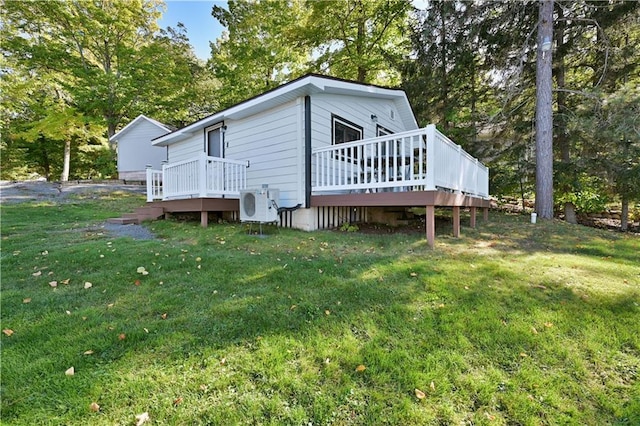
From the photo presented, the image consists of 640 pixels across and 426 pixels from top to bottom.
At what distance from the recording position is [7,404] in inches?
71.1

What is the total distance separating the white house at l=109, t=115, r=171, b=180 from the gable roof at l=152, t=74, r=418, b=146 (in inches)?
326

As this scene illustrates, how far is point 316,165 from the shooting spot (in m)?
6.91

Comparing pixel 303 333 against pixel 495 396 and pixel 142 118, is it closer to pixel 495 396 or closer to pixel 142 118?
pixel 495 396

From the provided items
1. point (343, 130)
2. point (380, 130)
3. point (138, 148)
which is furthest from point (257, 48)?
point (343, 130)

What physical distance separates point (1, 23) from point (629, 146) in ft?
90.0

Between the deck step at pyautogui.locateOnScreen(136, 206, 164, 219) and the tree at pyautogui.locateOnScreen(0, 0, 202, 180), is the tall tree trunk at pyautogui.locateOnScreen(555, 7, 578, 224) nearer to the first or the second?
the deck step at pyautogui.locateOnScreen(136, 206, 164, 219)

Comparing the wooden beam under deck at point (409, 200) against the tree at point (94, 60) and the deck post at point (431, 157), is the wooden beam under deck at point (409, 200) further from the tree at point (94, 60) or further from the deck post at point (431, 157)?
the tree at point (94, 60)

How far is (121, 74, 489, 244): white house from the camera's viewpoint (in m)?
5.77

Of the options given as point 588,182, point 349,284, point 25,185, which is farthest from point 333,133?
point 25,185

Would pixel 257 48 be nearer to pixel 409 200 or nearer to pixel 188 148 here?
pixel 188 148

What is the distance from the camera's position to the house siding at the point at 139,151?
1738 cm

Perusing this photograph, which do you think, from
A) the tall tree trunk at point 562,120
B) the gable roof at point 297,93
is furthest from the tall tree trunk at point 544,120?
the gable roof at point 297,93

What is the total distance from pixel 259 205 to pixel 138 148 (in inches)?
596

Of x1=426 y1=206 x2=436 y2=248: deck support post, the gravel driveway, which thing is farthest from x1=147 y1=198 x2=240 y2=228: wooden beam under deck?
x1=426 y1=206 x2=436 y2=248: deck support post
